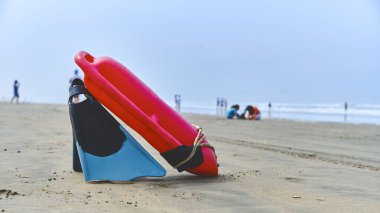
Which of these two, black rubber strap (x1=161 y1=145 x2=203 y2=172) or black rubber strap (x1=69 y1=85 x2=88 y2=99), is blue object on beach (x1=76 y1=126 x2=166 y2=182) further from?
black rubber strap (x1=69 y1=85 x2=88 y2=99)

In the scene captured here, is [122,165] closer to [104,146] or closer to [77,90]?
[104,146]

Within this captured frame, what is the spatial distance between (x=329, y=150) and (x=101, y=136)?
4261 millimetres

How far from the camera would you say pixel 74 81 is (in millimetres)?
4004

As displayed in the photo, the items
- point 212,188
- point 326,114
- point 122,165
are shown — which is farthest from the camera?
point 326,114

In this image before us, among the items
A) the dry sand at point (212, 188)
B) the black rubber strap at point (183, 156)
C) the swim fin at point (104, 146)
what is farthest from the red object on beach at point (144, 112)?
the dry sand at point (212, 188)

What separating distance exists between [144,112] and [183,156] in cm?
51

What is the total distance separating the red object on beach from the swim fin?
108 mm

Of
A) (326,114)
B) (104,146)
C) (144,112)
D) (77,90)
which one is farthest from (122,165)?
(326,114)

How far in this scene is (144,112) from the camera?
12.6 ft

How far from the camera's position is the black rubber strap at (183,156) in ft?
12.6

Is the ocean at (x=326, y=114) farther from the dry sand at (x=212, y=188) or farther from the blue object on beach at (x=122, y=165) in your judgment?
the blue object on beach at (x=122, y=165)

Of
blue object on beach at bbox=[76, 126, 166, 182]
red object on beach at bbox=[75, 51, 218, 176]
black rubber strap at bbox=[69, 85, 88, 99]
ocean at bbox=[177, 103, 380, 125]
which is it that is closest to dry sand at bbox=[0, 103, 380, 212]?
blue object on beach at bbox=[76, 126, 166, 182]

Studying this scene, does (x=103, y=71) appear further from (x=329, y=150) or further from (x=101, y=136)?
(x=329, y=150)

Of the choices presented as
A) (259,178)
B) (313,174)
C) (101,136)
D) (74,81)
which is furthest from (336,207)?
(74,81)
